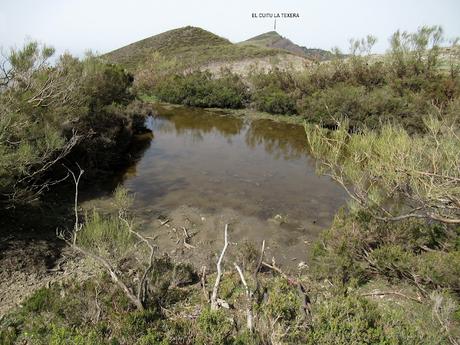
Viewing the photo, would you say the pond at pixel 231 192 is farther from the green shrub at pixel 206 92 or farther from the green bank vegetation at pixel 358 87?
the green shrub at pixel 206 92

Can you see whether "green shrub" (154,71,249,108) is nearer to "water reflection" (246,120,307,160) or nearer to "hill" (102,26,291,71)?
"water reflection" (246,120,307,160)

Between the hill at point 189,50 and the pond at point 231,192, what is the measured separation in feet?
74.7

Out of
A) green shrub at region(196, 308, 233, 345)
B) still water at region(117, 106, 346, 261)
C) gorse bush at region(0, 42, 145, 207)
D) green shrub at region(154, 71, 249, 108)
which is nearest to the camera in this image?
green shrub at region(196, 308, 233, 345)

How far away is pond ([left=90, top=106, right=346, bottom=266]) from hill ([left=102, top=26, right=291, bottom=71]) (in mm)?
22760

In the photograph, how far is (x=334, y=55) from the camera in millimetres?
27062

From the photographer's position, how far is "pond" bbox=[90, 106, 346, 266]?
31.6ft

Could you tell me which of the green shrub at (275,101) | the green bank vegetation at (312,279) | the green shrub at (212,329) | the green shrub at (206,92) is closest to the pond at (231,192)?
the green bank vegetation at (312,279)

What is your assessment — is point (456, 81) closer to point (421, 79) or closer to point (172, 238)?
point (421, 79)

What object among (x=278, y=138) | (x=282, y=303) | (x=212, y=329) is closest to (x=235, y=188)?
(x=282, y=303)

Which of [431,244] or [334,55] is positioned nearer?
[431,244]

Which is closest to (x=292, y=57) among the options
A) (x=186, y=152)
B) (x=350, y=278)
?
(x=186, y=152)

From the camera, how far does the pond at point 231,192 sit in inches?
379

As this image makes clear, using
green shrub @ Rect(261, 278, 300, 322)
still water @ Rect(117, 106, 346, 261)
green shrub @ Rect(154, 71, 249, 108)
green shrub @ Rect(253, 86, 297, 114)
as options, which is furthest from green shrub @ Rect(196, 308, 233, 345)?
green shrub @ Rect(154, 71, 249, 108)

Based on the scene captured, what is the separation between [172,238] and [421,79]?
19623 millimetres
